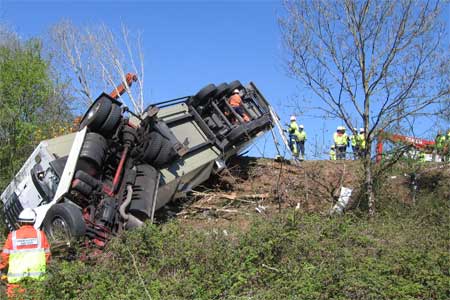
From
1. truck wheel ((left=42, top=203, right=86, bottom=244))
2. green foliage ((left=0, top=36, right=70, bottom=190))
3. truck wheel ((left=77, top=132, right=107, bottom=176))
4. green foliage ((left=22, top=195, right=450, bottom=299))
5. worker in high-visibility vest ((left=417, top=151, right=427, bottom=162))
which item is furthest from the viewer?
green foliage ((left=0, top=36, right=70, bottom=190))

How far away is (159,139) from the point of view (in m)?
7.59

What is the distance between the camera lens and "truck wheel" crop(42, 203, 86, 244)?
6016 mm

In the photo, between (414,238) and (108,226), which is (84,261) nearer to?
(108,226)

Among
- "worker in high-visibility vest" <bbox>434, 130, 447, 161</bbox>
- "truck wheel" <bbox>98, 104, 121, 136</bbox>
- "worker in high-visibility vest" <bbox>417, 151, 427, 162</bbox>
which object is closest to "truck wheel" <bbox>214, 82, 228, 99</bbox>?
"truck wheel" <bbox>98, 104, 121, 136</bbox>

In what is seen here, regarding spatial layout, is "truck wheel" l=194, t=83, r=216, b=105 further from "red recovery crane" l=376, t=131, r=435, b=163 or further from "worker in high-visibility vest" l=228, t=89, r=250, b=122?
"red recovery crane" l=376, t=131, r=435, b=163

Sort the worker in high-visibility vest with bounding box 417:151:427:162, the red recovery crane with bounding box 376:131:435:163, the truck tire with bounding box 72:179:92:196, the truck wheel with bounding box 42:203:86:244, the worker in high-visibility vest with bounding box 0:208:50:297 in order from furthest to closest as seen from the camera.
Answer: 1. the worker in high-visibility vest with bounding box 417:151:427:162
2. the red recovery crane with bounding box 376:131:435:163
3. the truck tire with bounding box 72:179:92:196
4. the truck wheel with bounding box 42:203:86:244
5. the worker in high-visibility vest with bounding box 0:208:50:297

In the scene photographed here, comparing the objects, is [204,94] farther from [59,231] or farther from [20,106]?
[20,106]

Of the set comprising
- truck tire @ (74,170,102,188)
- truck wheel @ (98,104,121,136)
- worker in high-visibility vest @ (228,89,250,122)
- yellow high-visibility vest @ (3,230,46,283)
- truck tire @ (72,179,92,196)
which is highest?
worker in high-visibility vest @ (228,89,250,122)

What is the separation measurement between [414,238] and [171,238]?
10.3 ft

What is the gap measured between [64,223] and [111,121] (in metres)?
1.73

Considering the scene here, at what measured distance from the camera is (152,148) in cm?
751

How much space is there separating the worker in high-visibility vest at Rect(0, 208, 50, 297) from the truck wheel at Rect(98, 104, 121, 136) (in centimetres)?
206

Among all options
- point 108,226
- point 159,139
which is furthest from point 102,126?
point 108,226

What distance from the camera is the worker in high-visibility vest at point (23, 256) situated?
17.4 feet
